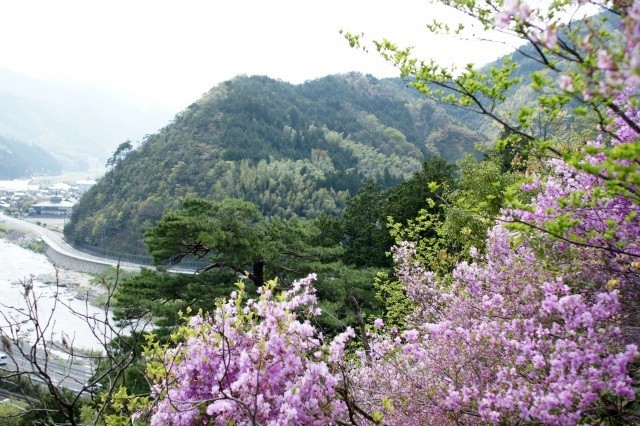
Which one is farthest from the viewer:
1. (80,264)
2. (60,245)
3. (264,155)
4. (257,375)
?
(264,155)

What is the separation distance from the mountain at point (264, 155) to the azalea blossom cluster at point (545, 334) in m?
35.2

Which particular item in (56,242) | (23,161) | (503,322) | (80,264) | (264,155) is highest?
(264,155)

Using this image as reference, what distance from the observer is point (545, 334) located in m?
2.73

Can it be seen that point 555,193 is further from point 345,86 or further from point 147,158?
point 345,86

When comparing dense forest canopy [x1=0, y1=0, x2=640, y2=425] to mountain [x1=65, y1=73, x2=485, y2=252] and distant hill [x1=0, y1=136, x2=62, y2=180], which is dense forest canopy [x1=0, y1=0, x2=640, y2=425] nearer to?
mountain [x1=65, y1=73, x2=485, y2=252]

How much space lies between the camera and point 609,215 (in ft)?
10.2

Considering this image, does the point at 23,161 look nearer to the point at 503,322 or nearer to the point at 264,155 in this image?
the point at 264,155

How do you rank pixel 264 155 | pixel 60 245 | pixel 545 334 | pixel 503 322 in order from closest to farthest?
pixel 545 334, pixel 503 322, pixel 60 245, pixel 264 155

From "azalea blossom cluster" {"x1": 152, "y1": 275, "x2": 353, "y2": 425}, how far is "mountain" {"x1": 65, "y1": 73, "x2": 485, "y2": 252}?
3592cm

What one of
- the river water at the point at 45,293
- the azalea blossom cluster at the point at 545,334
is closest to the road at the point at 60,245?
the river water at the point at 45,293

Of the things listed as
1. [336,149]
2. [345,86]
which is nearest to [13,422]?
[336,149]

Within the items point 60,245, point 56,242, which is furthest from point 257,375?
point 56,242

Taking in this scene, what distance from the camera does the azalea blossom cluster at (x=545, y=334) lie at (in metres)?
2.36

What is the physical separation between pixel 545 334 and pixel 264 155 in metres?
62.5
